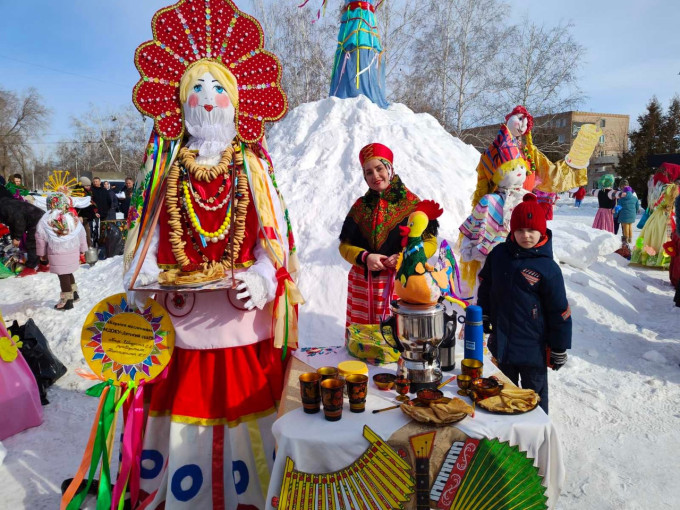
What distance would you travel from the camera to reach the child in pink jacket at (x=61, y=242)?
6684mm

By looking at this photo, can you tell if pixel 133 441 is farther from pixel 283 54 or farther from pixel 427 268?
pixel 283 54

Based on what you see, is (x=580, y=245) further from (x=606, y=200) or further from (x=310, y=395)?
(x=310, y=395)

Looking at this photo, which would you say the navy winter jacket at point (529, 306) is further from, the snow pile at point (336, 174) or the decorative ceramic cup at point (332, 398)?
the snow pile at point (336, 174)

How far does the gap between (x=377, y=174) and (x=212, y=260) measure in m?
1.23

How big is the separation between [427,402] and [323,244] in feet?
14.9

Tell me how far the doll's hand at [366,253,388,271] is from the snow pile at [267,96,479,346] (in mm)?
2171

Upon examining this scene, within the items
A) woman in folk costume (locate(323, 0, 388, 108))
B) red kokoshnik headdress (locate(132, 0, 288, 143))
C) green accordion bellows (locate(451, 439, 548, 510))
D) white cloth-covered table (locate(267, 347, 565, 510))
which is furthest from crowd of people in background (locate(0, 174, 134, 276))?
green accordion bellows (locate(451, 439, 548, 510))

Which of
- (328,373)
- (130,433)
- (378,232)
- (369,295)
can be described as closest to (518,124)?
(378,232)

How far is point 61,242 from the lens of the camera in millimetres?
6711

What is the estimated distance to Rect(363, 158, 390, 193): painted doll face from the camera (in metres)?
2.94

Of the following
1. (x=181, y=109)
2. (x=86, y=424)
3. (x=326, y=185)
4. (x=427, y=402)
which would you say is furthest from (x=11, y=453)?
(x=326, y=185)

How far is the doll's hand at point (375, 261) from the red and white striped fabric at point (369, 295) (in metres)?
0.12

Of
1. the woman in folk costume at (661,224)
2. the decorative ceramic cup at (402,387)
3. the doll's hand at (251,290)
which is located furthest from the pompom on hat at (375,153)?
the woman in folk costume at (661,224)

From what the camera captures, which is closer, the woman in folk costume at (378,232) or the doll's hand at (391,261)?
the doll's hand at (391,261)
